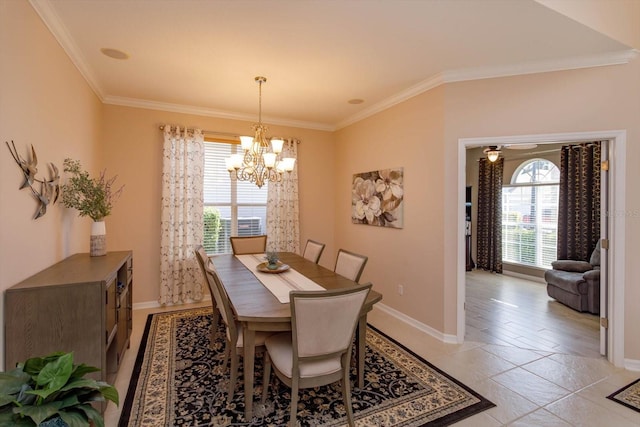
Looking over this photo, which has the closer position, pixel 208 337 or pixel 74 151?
pixel 74 151

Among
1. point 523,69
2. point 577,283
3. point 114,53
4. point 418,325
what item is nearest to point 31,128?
point 114,53

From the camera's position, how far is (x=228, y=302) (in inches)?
87.2

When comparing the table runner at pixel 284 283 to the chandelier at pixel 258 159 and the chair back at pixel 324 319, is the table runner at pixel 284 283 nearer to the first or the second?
the chair back at pixel 324 319

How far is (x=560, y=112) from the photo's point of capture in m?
2.89

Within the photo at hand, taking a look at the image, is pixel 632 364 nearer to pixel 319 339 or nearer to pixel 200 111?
pixel 319 339

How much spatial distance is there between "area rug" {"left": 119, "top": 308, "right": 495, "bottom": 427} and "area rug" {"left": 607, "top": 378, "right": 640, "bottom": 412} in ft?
3.33

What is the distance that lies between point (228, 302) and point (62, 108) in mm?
2200

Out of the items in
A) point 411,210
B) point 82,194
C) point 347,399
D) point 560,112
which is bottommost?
point 347,399

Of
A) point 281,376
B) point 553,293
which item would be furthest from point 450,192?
point 553,293

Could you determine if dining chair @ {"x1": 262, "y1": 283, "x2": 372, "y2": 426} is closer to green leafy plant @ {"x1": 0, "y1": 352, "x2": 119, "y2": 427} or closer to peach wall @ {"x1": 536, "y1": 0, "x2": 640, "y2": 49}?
green leafy plant @ {"x1": 0, "y1": 352, "x2": 119, "y2": 427}

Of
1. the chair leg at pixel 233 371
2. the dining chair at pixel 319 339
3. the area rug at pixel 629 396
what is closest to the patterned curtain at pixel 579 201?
the area rug at pixel 629 396

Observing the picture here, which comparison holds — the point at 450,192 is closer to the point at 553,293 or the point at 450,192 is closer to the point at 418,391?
the point at 418,391

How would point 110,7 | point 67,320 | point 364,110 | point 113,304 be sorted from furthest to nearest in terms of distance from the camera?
point 364,110 → point 113,304 → point 110,7 → point 67,320

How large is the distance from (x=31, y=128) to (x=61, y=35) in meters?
0.96
